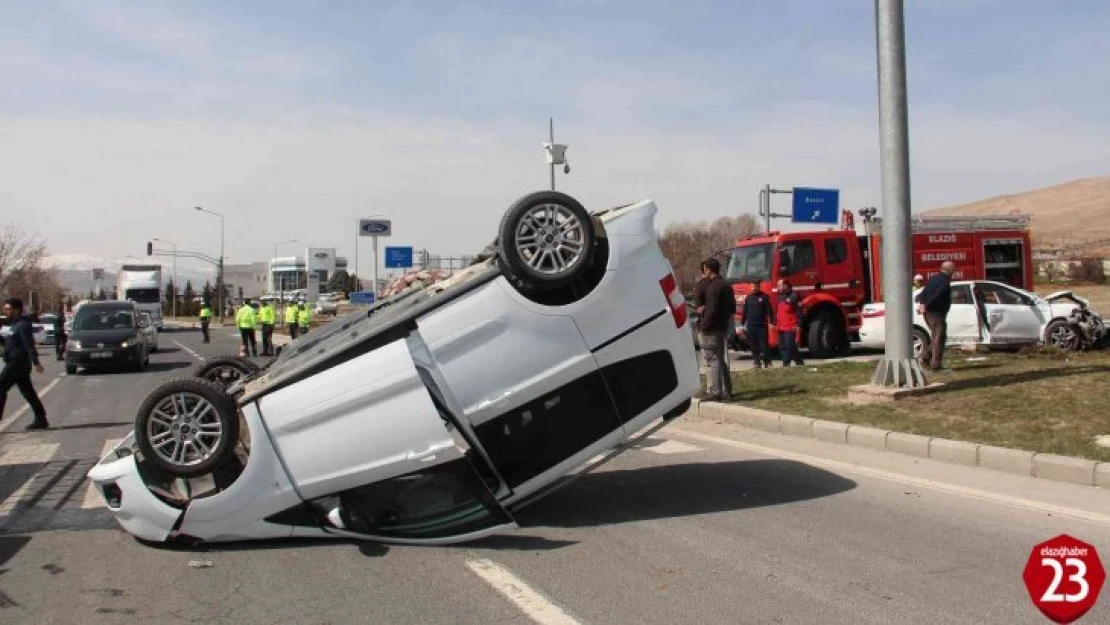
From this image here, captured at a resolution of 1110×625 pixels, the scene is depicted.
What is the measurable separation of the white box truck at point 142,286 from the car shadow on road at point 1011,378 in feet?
144

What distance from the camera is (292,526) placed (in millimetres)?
5727

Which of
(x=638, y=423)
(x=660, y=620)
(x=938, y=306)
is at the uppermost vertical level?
(x=938, y=306)

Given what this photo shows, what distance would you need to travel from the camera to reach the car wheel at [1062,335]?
16.0 m

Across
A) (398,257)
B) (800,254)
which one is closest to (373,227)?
(398,257)

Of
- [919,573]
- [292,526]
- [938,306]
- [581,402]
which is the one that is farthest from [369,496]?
[938,306]

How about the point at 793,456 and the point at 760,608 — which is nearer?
the point at 760,608

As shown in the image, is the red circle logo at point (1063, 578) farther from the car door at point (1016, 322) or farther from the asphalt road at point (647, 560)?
the car door at point (1016, 322)

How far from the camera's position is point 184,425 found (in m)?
5.72

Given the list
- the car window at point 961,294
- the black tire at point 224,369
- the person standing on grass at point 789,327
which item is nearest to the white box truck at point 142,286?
the person standing on grass at point 789,327

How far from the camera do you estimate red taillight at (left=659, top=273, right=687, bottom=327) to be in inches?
247

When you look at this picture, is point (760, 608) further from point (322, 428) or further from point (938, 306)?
point (938, 306)

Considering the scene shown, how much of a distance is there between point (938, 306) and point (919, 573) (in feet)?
29.6

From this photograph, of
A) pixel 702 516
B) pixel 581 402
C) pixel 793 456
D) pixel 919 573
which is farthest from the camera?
A: pixel 793 456

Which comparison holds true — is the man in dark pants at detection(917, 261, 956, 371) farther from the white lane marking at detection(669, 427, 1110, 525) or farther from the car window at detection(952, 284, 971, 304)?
the white lane marking at detection(669, 427, 1110, 525)
